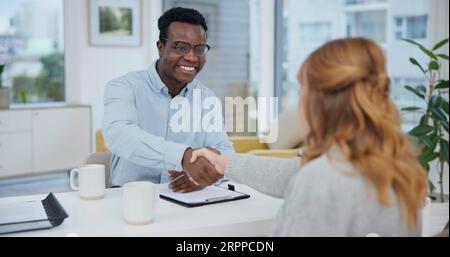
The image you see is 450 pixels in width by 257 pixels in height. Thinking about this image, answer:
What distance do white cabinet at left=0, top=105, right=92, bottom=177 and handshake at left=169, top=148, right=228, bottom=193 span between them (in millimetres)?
3668

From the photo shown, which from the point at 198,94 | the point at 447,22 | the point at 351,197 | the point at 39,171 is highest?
the point at 447,22

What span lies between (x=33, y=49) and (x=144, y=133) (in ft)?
13.6

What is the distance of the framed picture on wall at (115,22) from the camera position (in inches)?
219

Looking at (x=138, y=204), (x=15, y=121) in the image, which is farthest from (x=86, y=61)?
(x=138, y=204)

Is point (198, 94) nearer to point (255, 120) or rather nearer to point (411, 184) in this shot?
point (411, 184)

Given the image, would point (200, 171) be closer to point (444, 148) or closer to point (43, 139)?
point (444, 148)

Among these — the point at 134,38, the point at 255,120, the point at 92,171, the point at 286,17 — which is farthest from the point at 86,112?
the point at 92,171

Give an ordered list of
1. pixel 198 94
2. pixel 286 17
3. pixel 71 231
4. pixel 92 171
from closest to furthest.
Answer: pixel 71 231, pixel 92 171, pixel 198 94, pixel 286 17

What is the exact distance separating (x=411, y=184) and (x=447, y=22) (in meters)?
3.32

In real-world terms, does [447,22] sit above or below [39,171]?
above

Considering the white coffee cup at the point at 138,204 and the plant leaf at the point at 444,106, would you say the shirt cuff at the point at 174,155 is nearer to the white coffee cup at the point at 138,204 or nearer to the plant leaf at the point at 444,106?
the white coffee cup at the point at 138,204

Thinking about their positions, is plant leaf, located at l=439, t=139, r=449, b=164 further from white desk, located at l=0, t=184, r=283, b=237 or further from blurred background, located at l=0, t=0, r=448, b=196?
white desk, located at l=0, t=184, r=283, b=237

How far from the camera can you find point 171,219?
140cm

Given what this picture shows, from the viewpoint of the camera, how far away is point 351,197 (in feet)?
3.26
